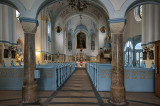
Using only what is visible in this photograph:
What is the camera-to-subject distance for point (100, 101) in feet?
13.7

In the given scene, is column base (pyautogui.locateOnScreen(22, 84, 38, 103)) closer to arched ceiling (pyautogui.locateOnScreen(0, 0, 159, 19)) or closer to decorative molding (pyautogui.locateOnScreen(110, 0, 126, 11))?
arched ceiling (pyautogui.locateOnScreen(0, 0, 159, 19))

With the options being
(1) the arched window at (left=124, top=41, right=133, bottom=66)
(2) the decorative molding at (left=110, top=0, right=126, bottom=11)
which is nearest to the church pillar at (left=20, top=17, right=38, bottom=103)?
(2) the decorative molding at (left=110, top=0, right=126, bottom=11)

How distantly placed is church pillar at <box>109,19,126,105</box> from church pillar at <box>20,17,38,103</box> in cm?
262

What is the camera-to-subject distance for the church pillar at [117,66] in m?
4.02

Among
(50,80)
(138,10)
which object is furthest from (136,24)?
(50,80)

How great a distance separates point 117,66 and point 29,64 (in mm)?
2925

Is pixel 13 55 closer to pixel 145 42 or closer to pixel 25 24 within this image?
pixel 25 24

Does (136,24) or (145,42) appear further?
(136,24)

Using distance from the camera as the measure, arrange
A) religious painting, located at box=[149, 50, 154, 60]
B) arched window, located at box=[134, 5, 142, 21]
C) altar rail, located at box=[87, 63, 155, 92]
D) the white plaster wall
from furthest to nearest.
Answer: arched window, located at box=[134, 5, 142, 21], the white plaster wall, religious painting, located at box=[149, 50, 154, 60], altar rail, located at box=[87, 63, 155, 92]

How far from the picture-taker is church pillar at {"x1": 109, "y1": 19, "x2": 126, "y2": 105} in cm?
402

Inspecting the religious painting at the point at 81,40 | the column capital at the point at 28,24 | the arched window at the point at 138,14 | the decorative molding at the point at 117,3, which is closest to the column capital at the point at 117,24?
the decorative molding at the point at 117,3

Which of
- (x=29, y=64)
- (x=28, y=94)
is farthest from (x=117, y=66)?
(x=28, y=94)

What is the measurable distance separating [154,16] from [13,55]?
10268 mm

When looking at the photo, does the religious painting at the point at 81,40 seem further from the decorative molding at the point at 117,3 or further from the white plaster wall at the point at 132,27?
the decorative molding at the point at 117,3
